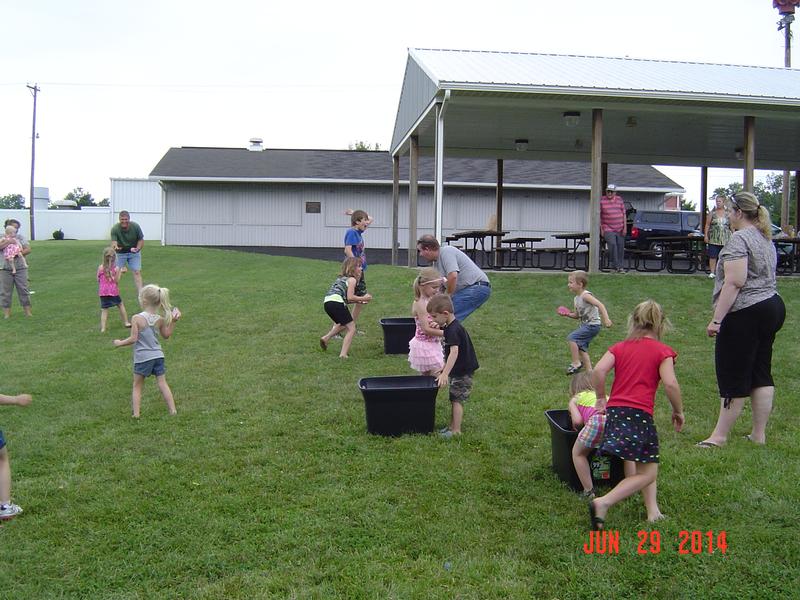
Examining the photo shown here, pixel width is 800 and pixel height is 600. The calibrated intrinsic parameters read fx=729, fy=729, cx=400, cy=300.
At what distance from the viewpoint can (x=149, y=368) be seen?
20.1 feet

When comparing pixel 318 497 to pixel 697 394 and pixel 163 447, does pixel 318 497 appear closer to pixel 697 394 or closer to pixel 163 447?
pixel 163 447

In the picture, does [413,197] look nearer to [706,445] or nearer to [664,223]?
[664,223]

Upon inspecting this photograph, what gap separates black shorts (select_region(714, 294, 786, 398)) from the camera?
4922 mm

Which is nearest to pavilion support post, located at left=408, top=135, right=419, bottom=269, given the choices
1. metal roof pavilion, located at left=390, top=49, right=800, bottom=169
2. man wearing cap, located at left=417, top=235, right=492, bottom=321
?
metal roof pavilion, located at left=390, top=49, right=800, bottom=169

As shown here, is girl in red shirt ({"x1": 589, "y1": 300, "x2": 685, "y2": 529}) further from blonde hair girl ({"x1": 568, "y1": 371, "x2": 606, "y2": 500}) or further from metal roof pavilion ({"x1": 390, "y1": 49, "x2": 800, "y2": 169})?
metal roof pavilion ({"x1": 390, "y1": 49, "x2": 800, "y2": 169})

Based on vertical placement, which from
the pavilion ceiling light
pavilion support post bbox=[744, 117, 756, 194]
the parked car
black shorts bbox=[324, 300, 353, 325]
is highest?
the pavilion ceiling light

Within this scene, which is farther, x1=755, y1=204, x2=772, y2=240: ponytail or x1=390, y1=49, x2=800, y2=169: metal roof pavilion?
x1=390, y1=49, x2=800, y2=169: metal roof pavilion

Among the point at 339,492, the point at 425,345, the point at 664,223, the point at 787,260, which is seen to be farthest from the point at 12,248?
the point at 664,223

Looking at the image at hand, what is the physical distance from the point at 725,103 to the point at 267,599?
1267cm

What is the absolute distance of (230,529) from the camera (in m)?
3.90

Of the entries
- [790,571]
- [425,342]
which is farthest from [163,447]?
[790,571]

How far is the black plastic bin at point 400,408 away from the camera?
5289 millimetres

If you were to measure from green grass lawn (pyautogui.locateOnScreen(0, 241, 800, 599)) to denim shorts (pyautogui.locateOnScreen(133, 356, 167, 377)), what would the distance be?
0.36 meters

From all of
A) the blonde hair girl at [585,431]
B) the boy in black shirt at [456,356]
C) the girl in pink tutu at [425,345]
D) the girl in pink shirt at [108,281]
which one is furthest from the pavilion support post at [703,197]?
the blonde hair girl at [585,431]
